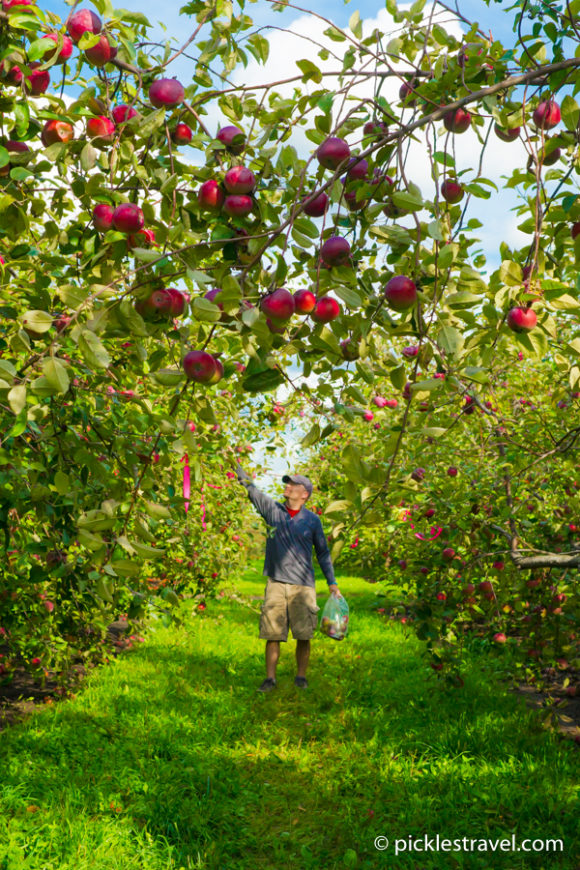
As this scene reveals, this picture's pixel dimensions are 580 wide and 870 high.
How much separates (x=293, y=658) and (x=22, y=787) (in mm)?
3027

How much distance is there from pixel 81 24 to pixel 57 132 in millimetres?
229

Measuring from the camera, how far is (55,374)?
1.13 metres

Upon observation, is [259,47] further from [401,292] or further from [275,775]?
[275,775]

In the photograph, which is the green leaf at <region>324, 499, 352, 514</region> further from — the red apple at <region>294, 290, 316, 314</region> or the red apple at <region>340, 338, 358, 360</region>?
the red apple at <region>294, 290, 316, 314</region>

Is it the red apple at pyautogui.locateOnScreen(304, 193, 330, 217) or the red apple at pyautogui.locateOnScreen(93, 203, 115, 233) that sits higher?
the red apple at pyautogui.locateOnScreen(304, 193, 330, 217)

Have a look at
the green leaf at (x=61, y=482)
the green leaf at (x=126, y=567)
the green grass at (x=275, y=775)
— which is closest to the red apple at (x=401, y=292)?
the green leaf at (x=126, y=567)

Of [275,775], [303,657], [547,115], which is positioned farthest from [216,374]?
[303,657]

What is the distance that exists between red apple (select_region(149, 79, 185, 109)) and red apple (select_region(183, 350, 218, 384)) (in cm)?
57

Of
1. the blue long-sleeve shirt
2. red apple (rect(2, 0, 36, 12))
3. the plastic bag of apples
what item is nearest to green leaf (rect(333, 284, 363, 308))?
red apple (rect(2, 0, 36, 12))

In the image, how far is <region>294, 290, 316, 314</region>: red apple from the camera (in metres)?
1.39

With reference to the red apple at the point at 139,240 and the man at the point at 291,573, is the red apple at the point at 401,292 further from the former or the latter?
the man at the point at 291,573

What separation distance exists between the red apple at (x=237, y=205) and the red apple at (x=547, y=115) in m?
0.78

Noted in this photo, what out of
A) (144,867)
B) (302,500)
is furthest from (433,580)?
(144,867)

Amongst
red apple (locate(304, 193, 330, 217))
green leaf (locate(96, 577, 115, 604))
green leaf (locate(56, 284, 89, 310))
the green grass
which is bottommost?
the green grass
